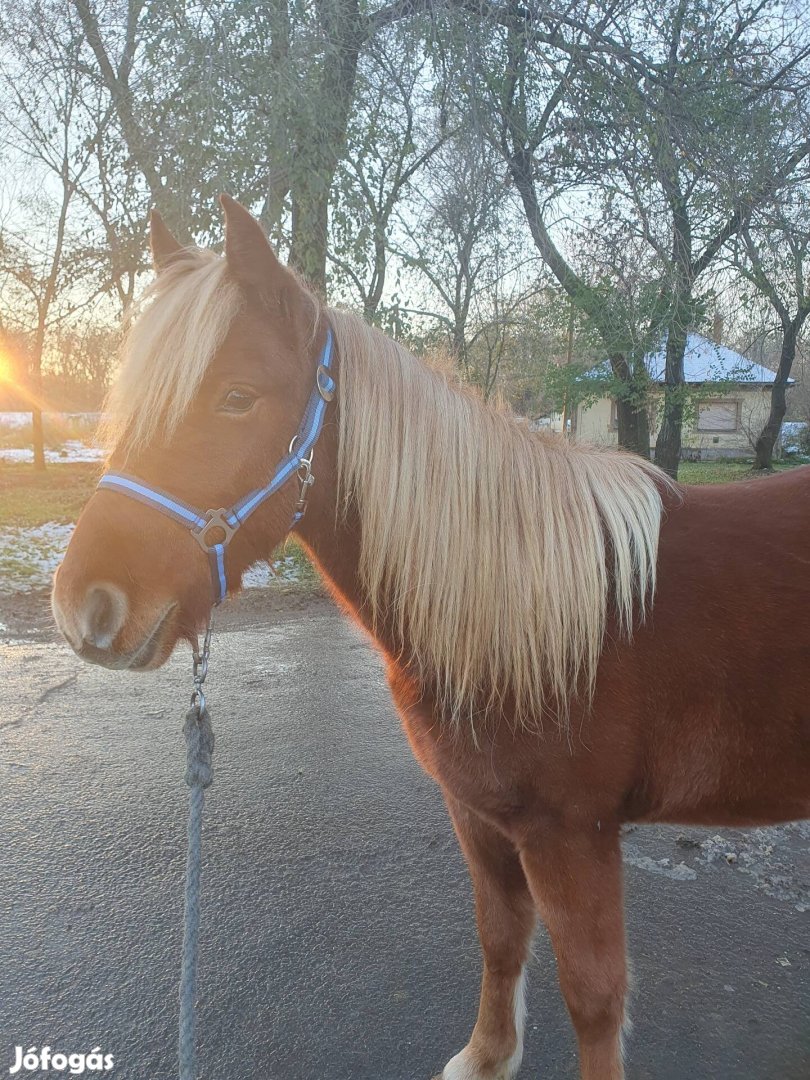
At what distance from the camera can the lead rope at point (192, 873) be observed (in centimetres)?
128

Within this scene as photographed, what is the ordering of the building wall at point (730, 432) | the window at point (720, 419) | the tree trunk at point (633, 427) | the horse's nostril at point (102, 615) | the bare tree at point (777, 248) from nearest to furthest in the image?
the horse's nostril at point (102, 615) → the bare tree at point (777, 248) → the tree trunk at point (633, 427) → the building wall at point (730, 432) → the window at point (720, 419)

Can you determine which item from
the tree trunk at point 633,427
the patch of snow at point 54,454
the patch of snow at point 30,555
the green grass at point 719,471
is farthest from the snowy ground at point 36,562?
the patch of snow at point 54,454

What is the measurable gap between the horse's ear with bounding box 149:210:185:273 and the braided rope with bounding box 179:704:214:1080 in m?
1.13

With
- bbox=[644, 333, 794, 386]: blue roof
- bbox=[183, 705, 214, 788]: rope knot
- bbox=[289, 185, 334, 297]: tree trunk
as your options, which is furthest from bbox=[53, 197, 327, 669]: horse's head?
bbox=[644, 333, 794, 386]: blue roof

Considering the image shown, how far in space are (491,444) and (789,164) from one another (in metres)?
5.19

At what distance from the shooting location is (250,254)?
4.39ft

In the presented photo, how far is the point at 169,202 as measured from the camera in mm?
5297

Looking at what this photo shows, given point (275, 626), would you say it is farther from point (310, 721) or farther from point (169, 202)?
point (169, 202)

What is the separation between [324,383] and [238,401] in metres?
0.21

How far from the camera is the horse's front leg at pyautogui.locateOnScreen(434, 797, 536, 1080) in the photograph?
178 centimetres

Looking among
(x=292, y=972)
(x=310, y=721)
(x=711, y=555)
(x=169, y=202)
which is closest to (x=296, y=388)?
(x=711, y=555)

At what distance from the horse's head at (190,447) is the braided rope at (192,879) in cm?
23

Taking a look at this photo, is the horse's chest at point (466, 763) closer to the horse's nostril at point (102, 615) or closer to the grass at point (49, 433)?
the horse's nostril at point (102, 615)

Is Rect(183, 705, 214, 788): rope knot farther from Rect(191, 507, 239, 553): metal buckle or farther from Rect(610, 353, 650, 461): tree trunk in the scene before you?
Rect(610, 353, 650, 461): tree trunk
